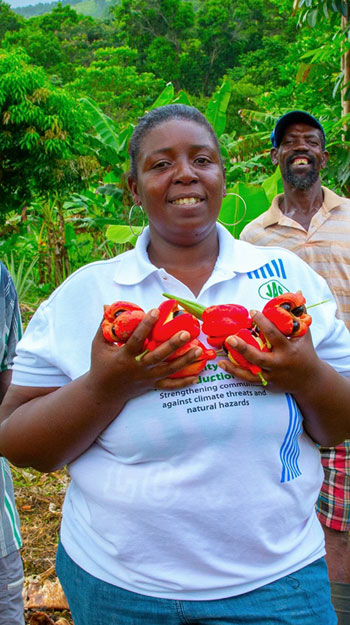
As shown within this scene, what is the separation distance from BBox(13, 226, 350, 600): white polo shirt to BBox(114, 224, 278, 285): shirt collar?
14 centimetres

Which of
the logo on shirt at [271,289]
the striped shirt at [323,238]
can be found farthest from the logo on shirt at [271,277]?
the striped shirt at [323,238]

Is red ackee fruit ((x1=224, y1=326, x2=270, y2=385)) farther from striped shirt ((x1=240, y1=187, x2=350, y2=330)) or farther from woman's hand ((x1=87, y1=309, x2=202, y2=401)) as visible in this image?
striped shirt ((x1=240, y1=187, x2=350, y2=330))

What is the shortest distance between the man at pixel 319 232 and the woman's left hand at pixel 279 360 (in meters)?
1.76

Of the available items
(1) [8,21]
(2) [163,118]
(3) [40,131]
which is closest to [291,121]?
(2) [163,118]

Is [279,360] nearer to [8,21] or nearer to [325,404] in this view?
[325,404]

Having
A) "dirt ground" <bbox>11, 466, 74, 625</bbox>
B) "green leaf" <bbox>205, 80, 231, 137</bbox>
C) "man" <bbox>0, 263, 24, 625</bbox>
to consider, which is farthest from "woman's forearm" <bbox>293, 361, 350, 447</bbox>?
"green leaf" <bbox>205, 80, 231, 137</bbox>

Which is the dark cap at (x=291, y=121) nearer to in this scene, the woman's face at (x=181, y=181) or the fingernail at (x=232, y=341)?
the woman's face at (x=181, y=181)

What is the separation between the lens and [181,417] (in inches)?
52.1

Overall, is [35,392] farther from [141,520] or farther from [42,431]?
[141,520]

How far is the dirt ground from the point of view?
2945mm

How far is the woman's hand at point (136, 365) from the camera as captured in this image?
1.22m

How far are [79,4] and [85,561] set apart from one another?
131 meters

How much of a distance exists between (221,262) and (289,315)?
15.5 inches

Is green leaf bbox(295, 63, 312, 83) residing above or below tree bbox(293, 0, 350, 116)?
below
